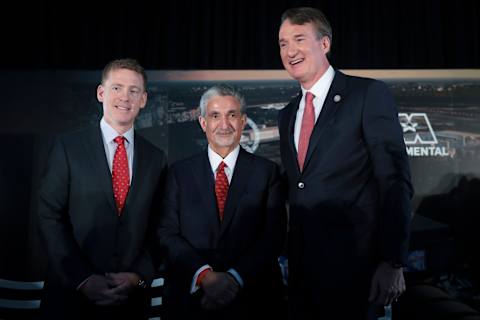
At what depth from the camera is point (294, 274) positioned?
1.68 metres

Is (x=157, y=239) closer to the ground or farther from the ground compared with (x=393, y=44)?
closer to the ground

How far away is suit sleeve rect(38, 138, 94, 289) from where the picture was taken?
1.65 meters

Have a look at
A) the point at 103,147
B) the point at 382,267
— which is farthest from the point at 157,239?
the point at 382,267

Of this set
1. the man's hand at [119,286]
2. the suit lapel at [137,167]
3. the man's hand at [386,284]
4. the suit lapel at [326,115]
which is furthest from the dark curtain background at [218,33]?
the man's hand at [386,284]

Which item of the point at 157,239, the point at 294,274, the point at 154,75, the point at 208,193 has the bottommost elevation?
the point at 294,274

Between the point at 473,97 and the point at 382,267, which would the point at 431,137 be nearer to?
the point at 473,97

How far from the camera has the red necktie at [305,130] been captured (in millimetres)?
1661

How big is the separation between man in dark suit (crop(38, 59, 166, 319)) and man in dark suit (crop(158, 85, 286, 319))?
0.43 feet

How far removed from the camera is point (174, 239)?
5.65 feet

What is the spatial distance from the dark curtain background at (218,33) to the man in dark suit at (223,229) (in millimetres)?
1901

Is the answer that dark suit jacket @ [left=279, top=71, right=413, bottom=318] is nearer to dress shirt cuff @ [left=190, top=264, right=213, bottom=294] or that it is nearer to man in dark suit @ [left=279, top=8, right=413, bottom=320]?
A: man in dark suit @ [left=279, top=8, right=413, bottom=320]

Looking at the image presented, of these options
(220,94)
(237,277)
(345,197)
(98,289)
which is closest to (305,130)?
(345,197)

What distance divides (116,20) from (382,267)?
3.12 meters

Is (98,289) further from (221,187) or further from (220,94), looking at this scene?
(220,94)
